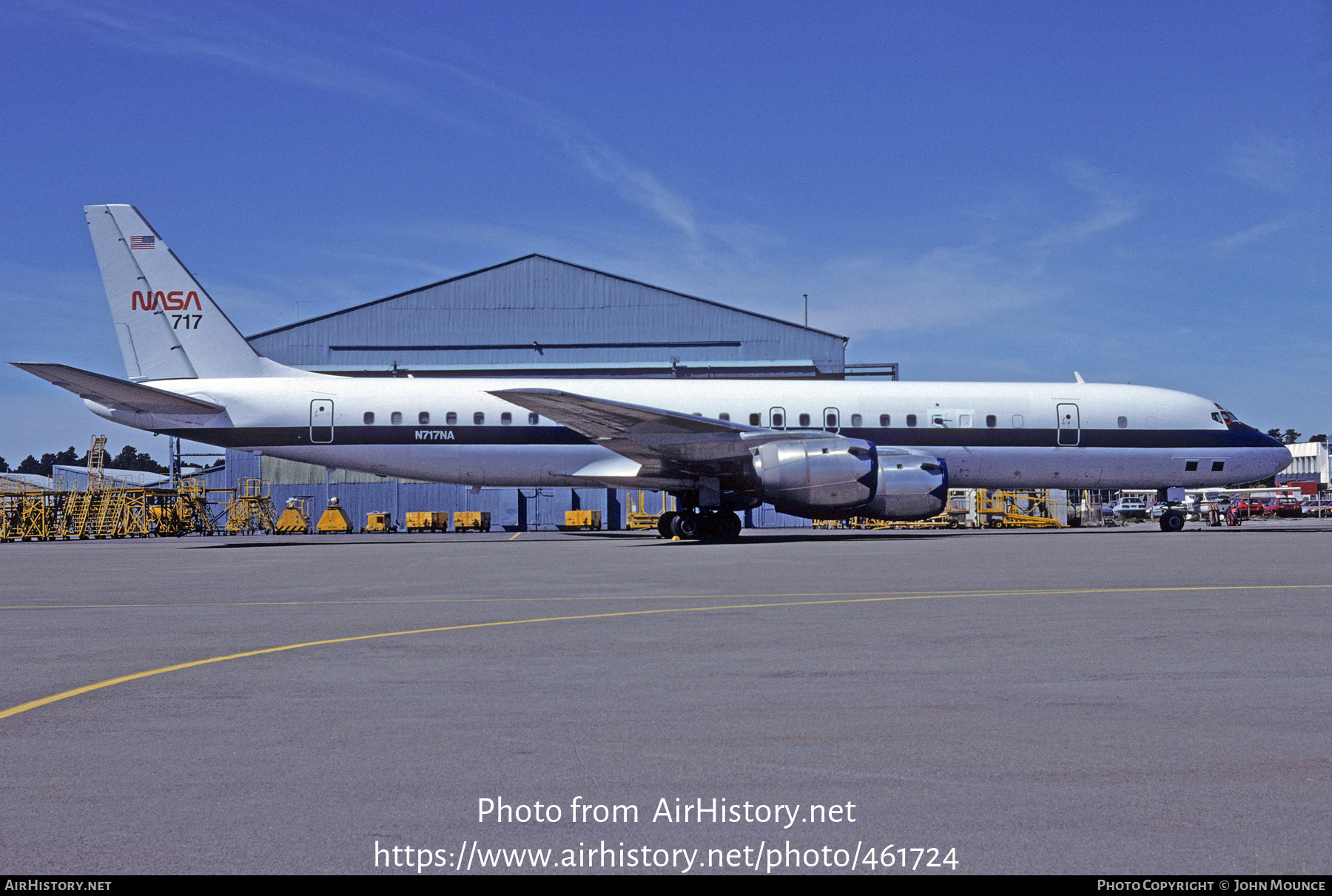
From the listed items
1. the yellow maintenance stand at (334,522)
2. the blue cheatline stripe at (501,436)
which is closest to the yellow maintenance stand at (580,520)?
the yellow maintenance stand at (334,522)

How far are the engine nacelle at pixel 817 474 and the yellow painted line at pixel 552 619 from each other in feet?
35.1

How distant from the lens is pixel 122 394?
80.6 ft

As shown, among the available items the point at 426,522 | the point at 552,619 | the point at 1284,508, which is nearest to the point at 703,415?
the point at 552,619

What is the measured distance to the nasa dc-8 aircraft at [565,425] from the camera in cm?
2564

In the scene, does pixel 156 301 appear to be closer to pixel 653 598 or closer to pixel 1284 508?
pixel 653 598

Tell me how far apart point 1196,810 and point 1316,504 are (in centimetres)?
7777

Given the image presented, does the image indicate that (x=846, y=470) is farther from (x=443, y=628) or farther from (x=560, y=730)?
(x=560, y=730)

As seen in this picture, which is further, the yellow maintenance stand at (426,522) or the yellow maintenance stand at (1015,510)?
the yellow maintenance stand at (426,522)

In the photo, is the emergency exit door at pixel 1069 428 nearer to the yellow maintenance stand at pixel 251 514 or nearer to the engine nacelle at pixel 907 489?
the engine nacelle at pixel 907 489

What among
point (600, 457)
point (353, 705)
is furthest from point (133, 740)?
point (600, 457)

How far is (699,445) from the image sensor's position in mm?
22953

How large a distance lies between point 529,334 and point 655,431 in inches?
1077

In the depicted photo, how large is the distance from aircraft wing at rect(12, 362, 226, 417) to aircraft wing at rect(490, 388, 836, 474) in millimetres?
8695

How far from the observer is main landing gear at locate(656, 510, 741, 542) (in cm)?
2450
